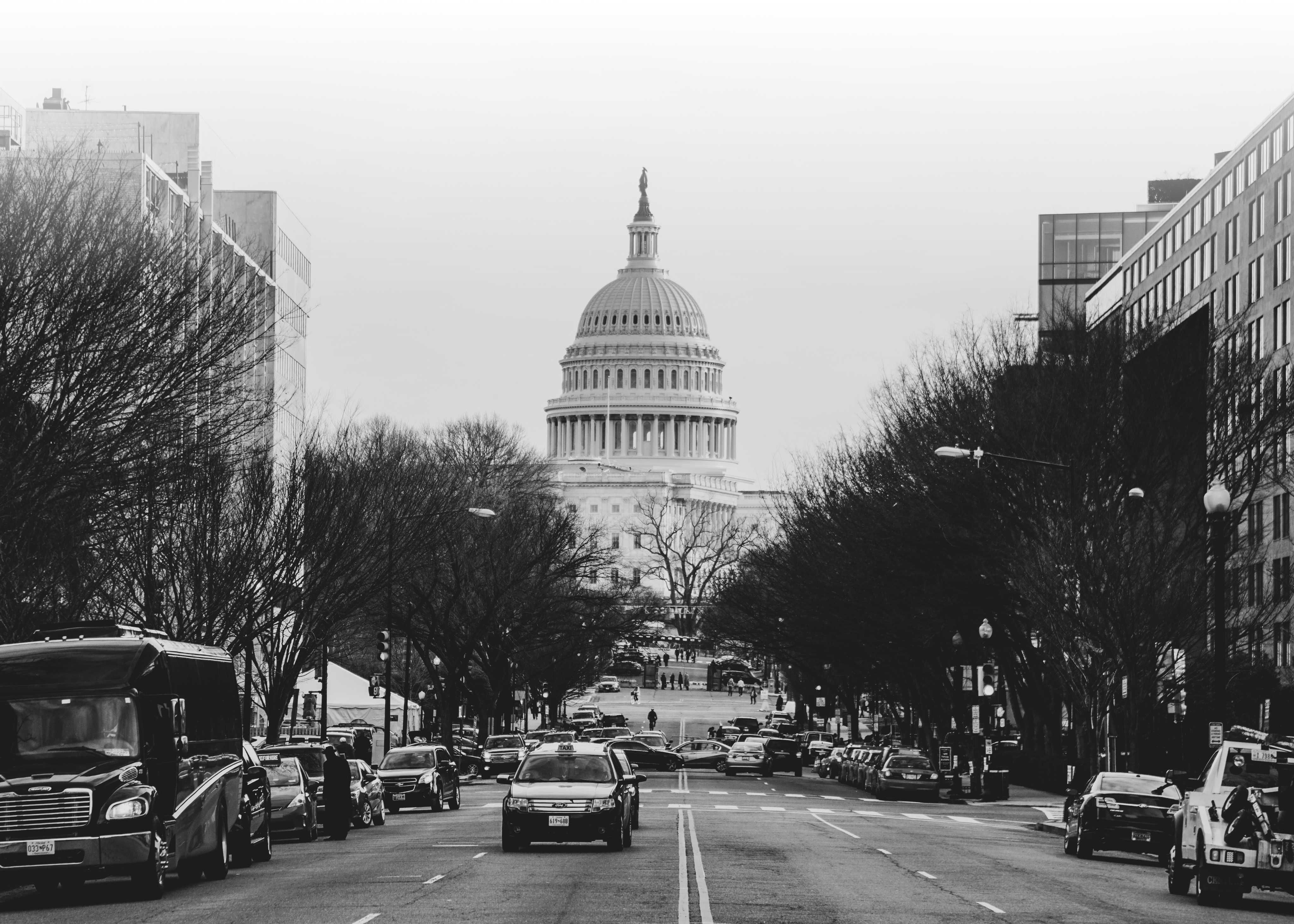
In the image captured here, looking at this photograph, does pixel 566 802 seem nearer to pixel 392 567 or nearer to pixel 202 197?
pixel 392 567

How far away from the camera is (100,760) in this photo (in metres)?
23.0

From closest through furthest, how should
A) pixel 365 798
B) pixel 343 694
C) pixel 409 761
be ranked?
pixel 365 798
pixel 409 761
pixel 343 694

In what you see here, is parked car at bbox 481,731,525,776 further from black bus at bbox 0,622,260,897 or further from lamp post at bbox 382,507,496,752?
black bus at bbox 0,622,260,897

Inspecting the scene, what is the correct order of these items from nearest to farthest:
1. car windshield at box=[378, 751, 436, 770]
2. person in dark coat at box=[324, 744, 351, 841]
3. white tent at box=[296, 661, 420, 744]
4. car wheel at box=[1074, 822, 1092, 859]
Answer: car wheel at box=[1074, 822, 1092, 859], person in dark coat at box=[324, 744, 351, 841], car windshield at box=[378, 751, 436, 770], white tent at box=[296, 661, 420, 744]

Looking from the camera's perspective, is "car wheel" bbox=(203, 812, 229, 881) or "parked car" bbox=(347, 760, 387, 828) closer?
"car wheel" bbox=(203, 812, 229, 881)

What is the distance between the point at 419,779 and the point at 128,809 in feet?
79.3

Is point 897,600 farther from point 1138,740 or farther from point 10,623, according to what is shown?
point 10,623

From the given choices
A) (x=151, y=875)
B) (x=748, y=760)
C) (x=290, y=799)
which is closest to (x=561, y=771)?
(x=290, y=799)

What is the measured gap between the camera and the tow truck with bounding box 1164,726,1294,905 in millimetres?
22203

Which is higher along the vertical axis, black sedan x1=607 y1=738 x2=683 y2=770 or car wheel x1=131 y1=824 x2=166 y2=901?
car wheel x1=131 y1=824 x2=166 y2=901

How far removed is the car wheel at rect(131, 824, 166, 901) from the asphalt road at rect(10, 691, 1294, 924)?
186 mm

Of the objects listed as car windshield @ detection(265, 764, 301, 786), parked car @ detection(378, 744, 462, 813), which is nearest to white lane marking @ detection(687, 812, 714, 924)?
car windshield @ detection(265, 764, 301, 786)

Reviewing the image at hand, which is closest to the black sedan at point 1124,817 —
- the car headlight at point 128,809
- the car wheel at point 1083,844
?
the car wheel at point 1083,844

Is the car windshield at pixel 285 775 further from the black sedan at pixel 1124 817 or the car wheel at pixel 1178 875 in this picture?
the car wheel at pixel 1178 875
